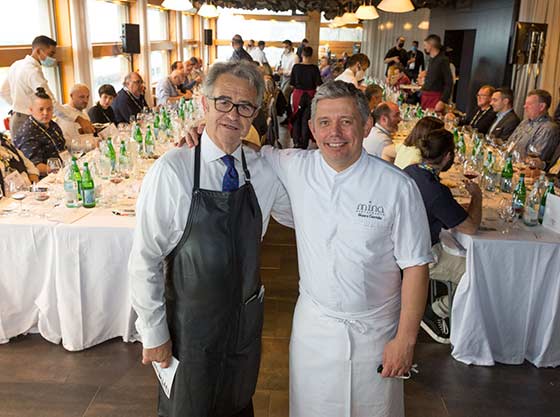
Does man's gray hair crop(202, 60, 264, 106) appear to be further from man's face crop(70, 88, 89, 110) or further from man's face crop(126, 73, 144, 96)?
man's face crop(126, 73, 144, 96)

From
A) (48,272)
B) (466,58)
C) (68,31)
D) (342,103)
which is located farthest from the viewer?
(466,58)

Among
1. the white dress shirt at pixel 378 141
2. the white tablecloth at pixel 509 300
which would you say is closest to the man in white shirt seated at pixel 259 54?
the white dress shirt at pixel 378 141

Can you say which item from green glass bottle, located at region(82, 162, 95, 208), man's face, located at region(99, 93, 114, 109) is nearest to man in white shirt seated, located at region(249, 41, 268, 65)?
man's face, located at region(99, 93, 114, 109)

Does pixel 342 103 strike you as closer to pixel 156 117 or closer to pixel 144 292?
pixel 144 292

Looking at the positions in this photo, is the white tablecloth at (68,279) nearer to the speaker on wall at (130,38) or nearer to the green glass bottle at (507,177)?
the green glass bottle at (507,177)

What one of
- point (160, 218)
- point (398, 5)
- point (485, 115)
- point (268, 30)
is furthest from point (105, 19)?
point (268, 30)

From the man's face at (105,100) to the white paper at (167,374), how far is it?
5.54 meters

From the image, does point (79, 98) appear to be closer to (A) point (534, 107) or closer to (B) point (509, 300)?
(A) point (534, 107)

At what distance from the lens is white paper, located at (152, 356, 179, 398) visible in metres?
1.94

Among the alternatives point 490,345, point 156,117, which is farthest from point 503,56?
point 490,345

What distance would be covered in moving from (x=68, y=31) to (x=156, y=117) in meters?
2.65

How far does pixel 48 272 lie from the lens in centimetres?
318

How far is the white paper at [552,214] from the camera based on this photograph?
3174 millimetres

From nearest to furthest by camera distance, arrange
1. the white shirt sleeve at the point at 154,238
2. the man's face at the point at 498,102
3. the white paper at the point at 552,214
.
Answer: the white shirt sleeve at the point at 154,238 < the white paper at the point at 552,214 < the man's face at the point at 498,102
